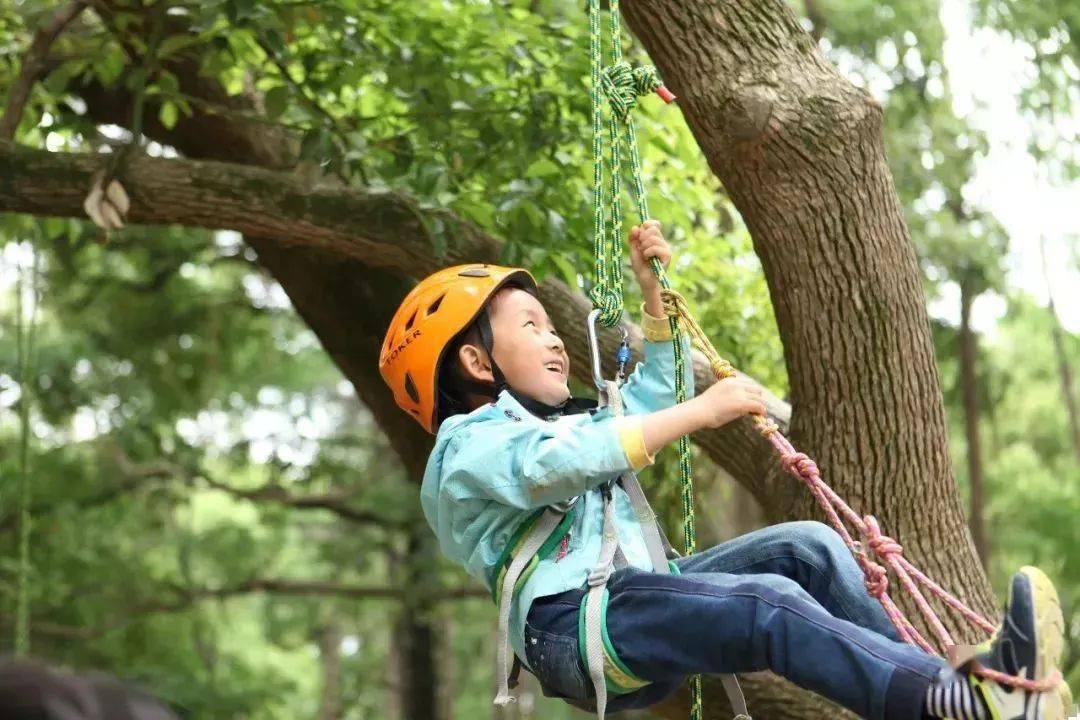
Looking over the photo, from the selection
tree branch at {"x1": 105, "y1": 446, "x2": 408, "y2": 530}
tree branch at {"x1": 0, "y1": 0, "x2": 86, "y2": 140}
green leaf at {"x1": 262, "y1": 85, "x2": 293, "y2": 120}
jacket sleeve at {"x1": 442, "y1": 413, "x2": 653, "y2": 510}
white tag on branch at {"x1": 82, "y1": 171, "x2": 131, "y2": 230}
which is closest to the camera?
jacket sleeve at {"x1": 442, "y1": 413, "x2": 653, "y2": 510}

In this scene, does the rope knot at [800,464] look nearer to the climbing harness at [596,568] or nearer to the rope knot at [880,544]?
the rope knot at [880,544]

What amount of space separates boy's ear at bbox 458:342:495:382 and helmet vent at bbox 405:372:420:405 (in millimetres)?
138

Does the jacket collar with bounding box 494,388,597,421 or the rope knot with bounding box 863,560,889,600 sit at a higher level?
the jacket collar with bounding box 494,388,597,421

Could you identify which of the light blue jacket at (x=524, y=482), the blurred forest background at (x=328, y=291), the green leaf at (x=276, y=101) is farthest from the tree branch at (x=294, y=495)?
the light blue jacket at (x=524, y=482)

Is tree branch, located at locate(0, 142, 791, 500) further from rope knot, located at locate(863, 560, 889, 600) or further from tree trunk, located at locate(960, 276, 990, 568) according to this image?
tree trunk, located at locate(960, 276, 990, 568)

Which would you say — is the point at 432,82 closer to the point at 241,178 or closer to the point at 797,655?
the point at 241,178

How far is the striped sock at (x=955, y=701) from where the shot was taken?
244 cm

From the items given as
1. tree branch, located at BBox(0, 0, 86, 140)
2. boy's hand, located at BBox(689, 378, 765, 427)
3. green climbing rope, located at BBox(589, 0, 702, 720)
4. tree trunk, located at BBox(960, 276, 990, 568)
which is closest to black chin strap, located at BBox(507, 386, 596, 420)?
green climbing rope, located at BBox(589, 0, 702, 720)

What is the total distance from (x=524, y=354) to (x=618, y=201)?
50cm

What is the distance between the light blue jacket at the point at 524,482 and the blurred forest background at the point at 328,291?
4.54 feet

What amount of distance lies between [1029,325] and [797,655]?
15.4m

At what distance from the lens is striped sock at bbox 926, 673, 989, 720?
244cm

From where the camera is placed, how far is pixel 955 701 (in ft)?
8.09

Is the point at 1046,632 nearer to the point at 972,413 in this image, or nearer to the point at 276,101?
the point at 276,101
